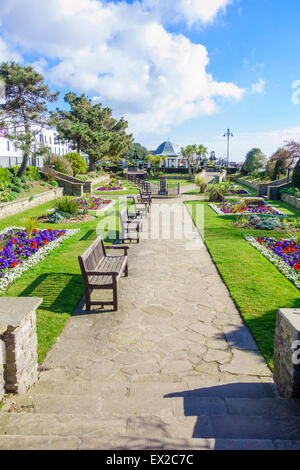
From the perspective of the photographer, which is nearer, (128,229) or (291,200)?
(128,229)

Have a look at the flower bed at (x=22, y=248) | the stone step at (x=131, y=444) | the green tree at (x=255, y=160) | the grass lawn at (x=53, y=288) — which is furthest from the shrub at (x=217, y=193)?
the green tree at (x=255, y=160)

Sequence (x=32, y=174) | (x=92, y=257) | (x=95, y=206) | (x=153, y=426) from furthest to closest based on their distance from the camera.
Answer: (x=32, y=174) → (x=95, y=206) → (x=92, y=257) → (x=153, y=426)

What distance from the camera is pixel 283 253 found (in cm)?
871

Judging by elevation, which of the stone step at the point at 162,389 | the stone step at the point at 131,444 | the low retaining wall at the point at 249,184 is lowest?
the stone step at the point at 162,389

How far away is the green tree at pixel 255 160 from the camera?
41.3 m

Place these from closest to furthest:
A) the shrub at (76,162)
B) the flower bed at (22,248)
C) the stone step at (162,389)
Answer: the stone step at (162,389) < the flower bed at (22,248) < the shrub at (76,162)

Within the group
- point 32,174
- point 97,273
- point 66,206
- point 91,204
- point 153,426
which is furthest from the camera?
point 32,174

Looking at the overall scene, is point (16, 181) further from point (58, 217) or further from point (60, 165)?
point (58, 217)

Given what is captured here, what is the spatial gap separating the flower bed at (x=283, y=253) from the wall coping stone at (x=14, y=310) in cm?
507

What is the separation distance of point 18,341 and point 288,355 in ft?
8.05

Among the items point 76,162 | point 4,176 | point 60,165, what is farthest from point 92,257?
point 76,162

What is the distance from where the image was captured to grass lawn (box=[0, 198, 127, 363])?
4.68m

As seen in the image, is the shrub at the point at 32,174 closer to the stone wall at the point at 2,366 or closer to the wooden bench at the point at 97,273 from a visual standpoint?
the wooden bench at the point at 97,273
